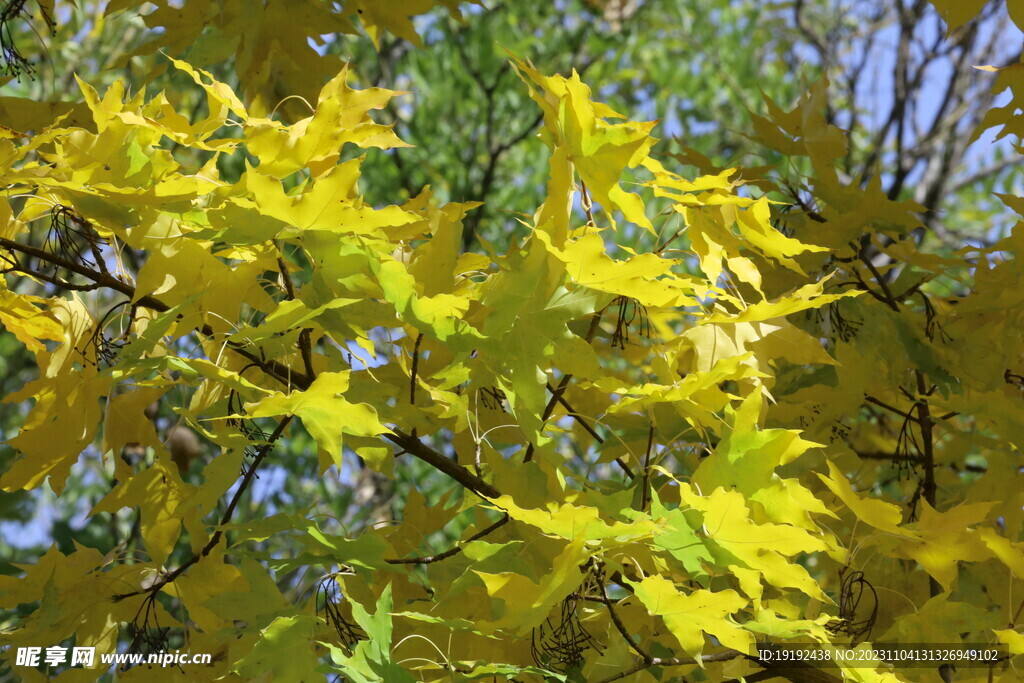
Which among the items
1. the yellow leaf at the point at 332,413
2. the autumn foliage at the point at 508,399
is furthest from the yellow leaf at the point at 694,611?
the yellow leaf at the point at 332,413

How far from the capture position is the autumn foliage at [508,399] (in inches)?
29.2

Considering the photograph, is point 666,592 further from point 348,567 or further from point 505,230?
point 505,230

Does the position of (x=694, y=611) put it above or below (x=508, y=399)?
below

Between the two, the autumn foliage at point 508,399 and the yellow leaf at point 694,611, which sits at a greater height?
the autumn foliage at point 508,399

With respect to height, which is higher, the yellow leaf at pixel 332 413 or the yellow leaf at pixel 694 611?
the yellow leaf at pixel 332 413

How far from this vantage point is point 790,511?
76 centimetres

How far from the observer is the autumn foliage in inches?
29.2

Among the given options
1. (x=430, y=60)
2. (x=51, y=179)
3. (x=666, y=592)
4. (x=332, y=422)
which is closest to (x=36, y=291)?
(x=430, y=60)

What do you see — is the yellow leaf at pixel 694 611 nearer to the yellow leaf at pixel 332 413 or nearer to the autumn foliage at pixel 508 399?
the autumn foliage at pixel 508 399

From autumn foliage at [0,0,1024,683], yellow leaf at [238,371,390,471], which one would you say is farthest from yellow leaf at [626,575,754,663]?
yellow leaf at [238,371,390,471]

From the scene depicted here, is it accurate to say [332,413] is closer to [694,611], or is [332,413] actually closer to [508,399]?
[508,399]

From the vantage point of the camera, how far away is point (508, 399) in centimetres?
78

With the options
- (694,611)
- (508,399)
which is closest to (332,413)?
(508,399)

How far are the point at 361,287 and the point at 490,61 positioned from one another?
1.99m
